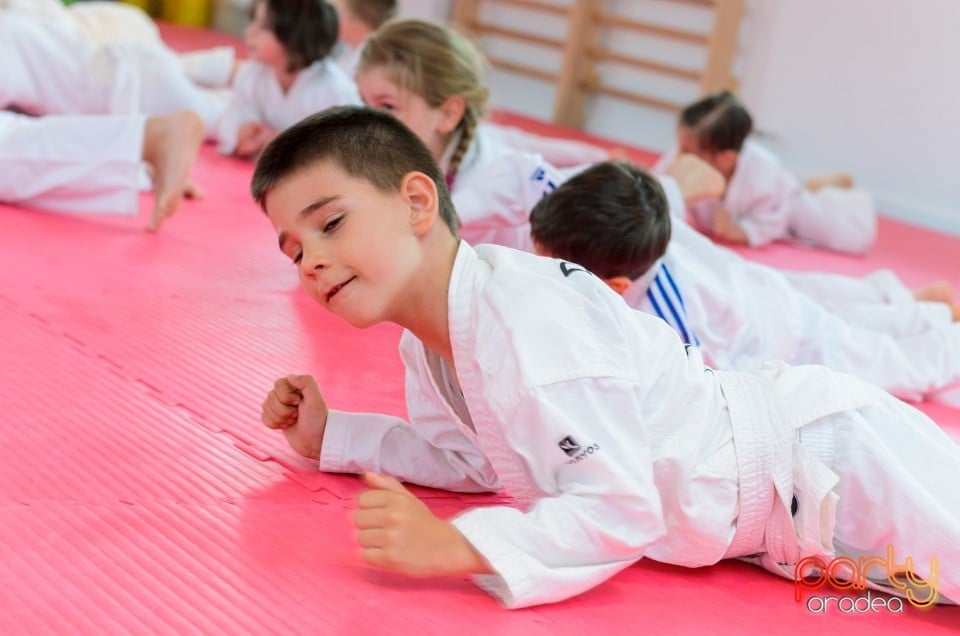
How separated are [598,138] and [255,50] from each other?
247 centimetres

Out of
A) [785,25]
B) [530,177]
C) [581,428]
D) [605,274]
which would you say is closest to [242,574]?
[581,428]

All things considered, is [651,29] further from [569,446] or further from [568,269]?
[569,446]

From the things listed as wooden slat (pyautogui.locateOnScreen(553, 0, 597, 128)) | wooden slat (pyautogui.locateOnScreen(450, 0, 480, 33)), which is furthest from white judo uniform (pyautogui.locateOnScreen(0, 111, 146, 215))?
wooden slat (pyautogui.locateOnScreen(450, 0, 480, 33))

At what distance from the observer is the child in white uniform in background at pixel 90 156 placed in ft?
8.57

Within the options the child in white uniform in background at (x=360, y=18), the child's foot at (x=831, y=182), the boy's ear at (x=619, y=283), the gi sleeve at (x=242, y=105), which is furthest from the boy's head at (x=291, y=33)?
the boy's ear at (x=619, y=283)

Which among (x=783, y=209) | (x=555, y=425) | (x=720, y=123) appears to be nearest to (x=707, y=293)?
(x=555, y=425)

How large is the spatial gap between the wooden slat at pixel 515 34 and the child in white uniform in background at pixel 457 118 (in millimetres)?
3628

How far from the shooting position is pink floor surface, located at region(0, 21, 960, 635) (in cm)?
109

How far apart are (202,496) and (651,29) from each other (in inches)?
194

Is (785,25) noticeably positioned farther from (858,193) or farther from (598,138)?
(858,193)

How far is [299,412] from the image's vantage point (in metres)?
1.44

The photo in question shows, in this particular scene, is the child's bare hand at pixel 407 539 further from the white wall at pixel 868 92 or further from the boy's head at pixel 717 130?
the white wall at pixel 868 92

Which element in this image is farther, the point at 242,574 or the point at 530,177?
the point at 530,177

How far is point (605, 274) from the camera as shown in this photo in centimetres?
188
